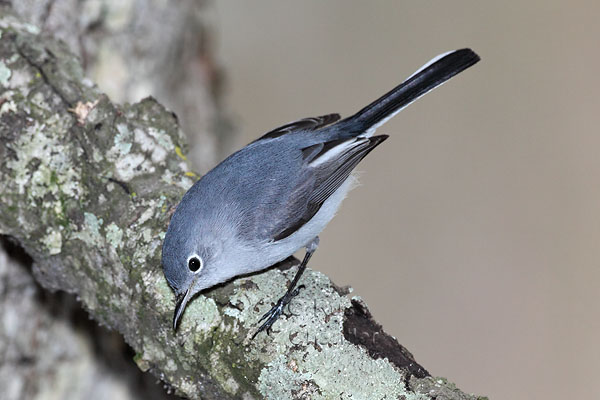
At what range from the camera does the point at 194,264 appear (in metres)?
2.23

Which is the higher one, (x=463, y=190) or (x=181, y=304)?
(x=463, y=190)

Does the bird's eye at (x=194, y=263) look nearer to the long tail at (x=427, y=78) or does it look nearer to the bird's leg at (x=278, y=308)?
the bird's leg at (x=278, y=308)

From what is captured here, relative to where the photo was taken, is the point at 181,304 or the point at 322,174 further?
the point at 322,174

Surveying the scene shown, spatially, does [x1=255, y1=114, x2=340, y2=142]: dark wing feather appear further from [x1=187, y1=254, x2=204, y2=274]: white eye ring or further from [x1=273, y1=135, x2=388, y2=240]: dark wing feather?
[x1=187, y1=254, x2=204, y2=274]: white eye ring

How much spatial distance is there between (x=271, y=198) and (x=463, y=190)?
2972 mm

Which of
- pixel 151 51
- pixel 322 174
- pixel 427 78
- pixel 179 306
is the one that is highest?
pixel 427 78

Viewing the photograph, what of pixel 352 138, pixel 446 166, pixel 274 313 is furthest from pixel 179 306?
pixel 446 166

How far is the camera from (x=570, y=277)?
474 centimetres

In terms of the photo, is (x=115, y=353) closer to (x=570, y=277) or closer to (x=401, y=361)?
(x=401, y=361)

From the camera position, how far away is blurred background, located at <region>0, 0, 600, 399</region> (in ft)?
15.1

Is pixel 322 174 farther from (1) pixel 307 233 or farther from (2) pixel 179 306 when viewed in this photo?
(2) pixel 179 306

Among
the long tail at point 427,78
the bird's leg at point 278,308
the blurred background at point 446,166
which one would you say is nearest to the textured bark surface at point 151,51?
the blurred background at point 446,166

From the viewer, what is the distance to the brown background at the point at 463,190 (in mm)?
4680

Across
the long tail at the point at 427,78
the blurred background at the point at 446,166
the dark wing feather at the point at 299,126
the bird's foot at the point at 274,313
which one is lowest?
the bird's foot at the point at 274,313
